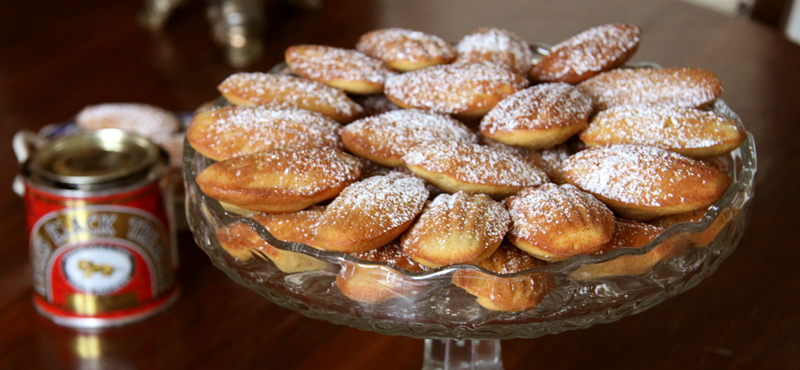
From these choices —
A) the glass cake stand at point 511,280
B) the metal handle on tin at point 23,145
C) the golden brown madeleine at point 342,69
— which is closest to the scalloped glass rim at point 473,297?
the glass cake stand at point 511,280

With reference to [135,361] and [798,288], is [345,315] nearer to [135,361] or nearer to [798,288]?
[135,361]

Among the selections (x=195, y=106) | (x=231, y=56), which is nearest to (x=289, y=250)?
(x=195, y=106)

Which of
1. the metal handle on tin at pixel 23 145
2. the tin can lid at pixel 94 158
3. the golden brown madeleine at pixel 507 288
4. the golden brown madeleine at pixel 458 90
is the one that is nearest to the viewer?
the golden brown madeleine at pixel 507 288

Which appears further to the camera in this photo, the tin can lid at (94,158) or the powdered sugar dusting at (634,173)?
the tin can lid at (94,158)

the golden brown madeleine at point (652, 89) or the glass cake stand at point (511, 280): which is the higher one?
the golden brown madeleine at point (652, 89)

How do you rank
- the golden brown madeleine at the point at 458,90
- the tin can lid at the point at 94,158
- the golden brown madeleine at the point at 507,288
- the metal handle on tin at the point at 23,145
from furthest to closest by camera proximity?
1. the metal handle on tin at the point at 23,145
2. the tin can lid at the point at 94,158
3. the golden brown madeleine at the point at 458,90
4. the golden brown madeleine at the point at 507,288

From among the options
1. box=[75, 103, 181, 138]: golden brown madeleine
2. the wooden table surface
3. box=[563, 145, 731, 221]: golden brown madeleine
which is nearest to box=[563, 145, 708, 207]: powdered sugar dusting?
box=[563, 145, 731, 221]: golden brown madeleine

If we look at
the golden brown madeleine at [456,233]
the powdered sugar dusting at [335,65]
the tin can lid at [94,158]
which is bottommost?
the tin can lid at [94,158]

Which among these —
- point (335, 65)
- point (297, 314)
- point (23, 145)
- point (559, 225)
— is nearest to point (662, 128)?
point (559, 225)

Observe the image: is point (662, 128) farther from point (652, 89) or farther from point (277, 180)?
point (277, 180)

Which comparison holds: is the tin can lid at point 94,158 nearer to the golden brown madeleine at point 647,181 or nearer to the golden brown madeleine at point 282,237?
the golden brown madeleine at point 282,237
